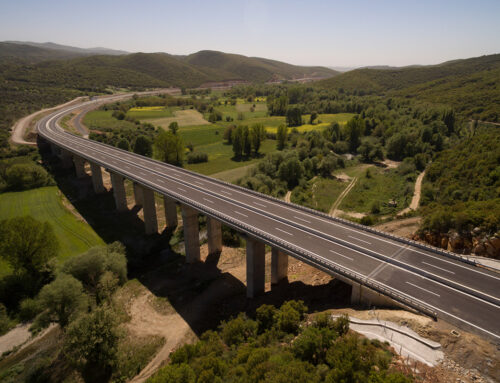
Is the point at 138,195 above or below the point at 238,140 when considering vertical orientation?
below

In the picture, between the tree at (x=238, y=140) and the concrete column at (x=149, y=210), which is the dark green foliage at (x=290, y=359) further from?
the tree at (x=238, y=140)

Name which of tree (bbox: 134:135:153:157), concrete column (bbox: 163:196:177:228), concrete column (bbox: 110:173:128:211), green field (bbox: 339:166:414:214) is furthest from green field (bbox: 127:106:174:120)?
green field (bbox: 339:166:414:214)

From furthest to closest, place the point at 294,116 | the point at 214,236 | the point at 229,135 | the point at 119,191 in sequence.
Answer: the point at 294,116, the point at 229,135, the point at 119,191, the point at 214,236

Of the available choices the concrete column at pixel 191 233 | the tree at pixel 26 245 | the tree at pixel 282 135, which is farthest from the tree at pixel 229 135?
the tree at pixel 26 245

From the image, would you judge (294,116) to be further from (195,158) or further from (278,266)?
(278,266)

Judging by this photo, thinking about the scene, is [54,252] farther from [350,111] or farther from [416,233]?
[350,111]

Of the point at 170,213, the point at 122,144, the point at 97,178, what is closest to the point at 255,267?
the point at 170,213
